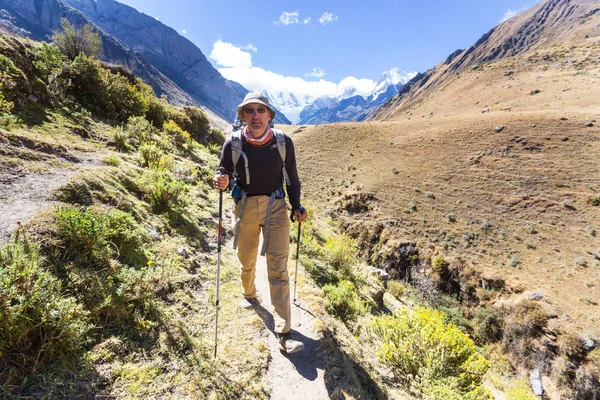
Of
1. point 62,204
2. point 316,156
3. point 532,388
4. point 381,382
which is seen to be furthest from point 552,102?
point 62,204

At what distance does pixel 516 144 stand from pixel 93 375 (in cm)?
3929

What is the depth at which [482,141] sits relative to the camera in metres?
33.4

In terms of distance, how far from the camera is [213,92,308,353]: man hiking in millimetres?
3658

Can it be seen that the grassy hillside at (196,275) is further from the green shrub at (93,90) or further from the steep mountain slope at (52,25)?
the steep mountain slope at (52,25)

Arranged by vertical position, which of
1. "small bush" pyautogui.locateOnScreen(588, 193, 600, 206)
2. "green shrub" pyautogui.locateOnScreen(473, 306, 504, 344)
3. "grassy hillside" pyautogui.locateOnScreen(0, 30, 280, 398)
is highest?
"small bush" pyautogui.locateOnScreen(588, 193, 600, 206)

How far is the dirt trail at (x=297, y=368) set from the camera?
3344 millimetres

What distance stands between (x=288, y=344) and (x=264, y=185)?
7.27 ft

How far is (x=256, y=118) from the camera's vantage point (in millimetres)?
3582

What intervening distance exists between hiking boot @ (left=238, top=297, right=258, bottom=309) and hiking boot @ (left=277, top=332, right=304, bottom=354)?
0.85m

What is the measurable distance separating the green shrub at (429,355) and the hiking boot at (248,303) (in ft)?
7.14

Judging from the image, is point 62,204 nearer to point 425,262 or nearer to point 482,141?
point 425,262

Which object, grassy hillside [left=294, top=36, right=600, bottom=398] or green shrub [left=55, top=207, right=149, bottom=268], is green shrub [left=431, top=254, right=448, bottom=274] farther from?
green shrub [left=55, top=207, right=149, bottom=268]

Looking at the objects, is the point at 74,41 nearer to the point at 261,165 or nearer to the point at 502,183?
the point at 261,165

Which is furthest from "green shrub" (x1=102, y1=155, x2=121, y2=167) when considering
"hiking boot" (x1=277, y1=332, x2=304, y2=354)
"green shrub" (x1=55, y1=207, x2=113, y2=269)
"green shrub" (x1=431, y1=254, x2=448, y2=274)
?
"green shrub" (x1=431, y1=254, x2=448, y2=274)
